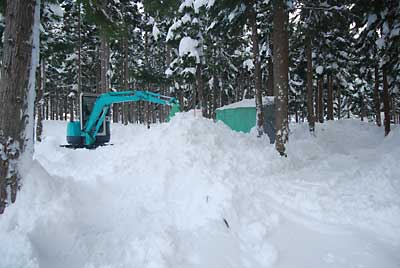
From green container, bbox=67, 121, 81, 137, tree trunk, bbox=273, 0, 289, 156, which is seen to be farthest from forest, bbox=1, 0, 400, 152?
green container, bbox=67, 121, 81, 137

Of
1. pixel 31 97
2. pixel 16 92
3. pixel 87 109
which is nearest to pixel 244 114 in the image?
pixel 87 109

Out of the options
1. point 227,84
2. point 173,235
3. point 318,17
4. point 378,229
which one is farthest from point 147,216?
point 227,84

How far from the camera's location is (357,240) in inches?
155

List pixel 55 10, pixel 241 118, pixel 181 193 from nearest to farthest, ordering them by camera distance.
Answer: pixel 181 193 → pixel 55 10 → pixel 241 118

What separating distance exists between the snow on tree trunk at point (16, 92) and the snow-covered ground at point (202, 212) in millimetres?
231

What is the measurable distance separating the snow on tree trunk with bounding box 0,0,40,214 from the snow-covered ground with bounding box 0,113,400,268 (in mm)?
231

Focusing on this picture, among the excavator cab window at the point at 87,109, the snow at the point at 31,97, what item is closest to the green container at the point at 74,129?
the excavator cab window at the point at 87,109

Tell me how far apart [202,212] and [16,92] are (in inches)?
131

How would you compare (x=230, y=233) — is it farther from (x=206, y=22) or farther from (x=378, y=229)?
(x=206, y=22)

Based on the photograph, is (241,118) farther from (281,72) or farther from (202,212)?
(202,212)

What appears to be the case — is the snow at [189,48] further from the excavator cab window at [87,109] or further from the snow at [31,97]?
the snow at [31,97]

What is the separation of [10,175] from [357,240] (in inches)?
198

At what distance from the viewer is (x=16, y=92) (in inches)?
139

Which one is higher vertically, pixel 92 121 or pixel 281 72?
pixel 281 72
